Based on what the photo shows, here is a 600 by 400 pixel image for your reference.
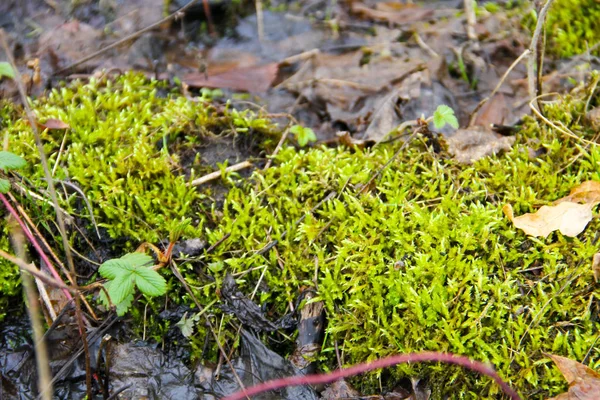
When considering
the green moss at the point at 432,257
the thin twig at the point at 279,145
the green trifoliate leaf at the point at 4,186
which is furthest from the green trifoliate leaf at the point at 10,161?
the thin twig at the point at 279,145

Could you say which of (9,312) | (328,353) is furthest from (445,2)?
(9,312)

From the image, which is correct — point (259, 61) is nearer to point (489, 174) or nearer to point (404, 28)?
point (404, 28)

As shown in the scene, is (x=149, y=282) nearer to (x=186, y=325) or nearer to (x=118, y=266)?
(x=118, y=266)

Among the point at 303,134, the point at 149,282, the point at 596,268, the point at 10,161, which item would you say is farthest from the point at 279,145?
the point at 596,268

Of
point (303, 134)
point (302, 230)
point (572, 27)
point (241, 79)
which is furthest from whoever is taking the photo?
point (572, 27)

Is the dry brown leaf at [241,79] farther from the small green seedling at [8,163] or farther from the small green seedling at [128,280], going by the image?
the small green seedling at [128,280]

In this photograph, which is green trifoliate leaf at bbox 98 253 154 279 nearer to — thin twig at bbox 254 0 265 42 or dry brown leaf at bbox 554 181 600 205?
dry brown leaf at bbox 554 181 600 205
